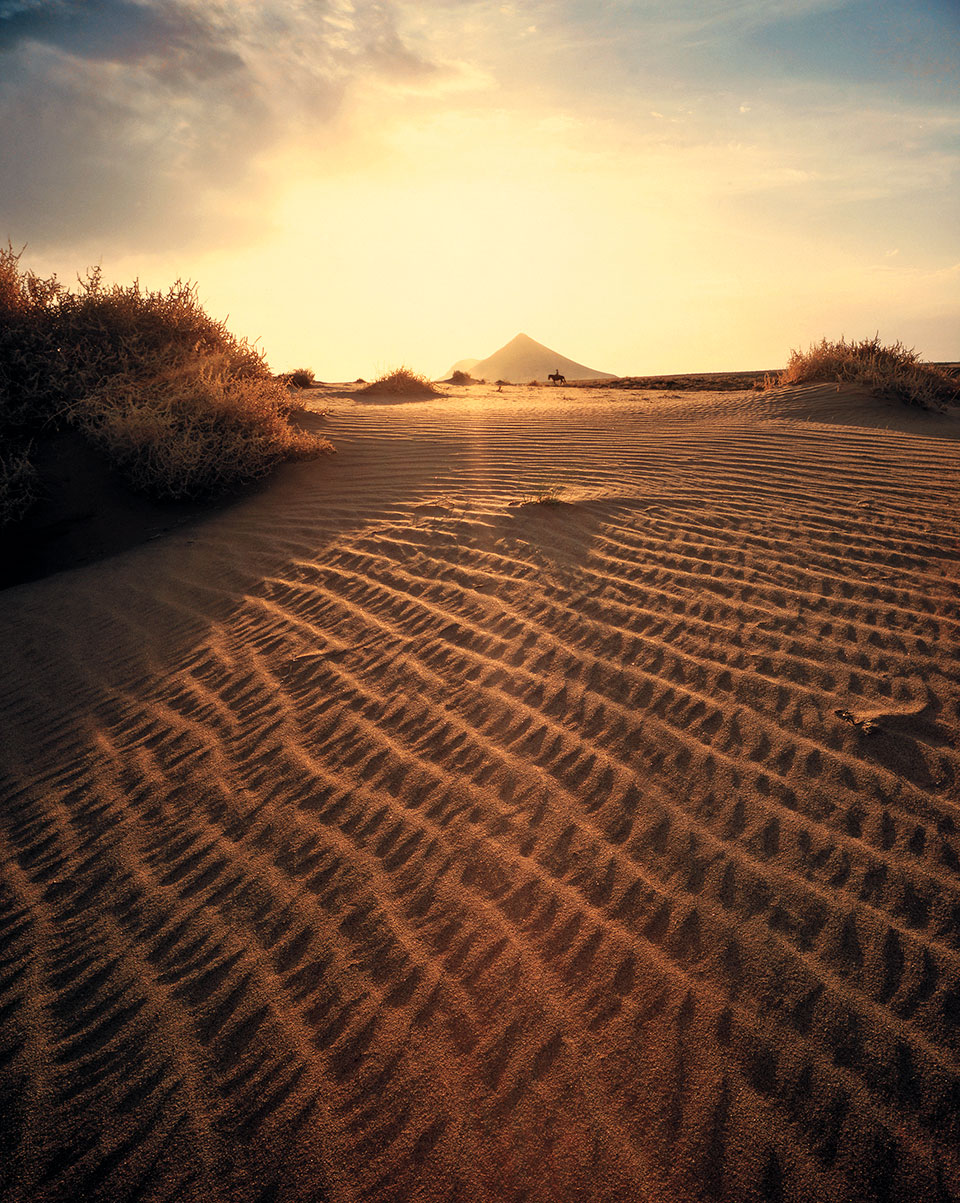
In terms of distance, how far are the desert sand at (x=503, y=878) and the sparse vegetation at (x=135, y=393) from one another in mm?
2240

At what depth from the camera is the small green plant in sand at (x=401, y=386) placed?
40.3 feet

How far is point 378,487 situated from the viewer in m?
5.99

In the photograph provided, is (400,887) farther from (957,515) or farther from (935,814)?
(957,515)

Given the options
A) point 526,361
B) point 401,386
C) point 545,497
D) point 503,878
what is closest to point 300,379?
point 401,386

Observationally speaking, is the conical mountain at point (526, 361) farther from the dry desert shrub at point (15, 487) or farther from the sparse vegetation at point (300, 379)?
the dry desert shrub at point (15, 487)

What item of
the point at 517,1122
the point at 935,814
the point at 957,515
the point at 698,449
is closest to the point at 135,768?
the point at 517,1122

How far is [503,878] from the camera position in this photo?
2096 mm

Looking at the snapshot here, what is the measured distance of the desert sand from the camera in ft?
5.00

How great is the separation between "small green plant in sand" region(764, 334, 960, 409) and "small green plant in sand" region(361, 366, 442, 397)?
5922 millimetres

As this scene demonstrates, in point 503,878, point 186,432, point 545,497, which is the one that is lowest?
point 503,878

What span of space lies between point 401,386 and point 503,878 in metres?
11.5

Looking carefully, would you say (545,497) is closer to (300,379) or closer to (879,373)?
(879,373)

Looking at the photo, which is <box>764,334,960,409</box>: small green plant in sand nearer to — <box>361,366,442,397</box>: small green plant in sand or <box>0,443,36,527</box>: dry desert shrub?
<box>361,366,442,397</box>: small green plant in sand

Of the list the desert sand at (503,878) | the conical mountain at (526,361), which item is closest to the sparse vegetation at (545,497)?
the desert sand at (503,878)
